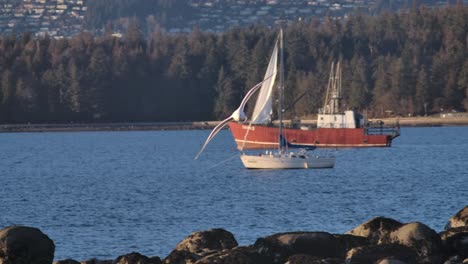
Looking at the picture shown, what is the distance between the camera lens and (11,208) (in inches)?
1960

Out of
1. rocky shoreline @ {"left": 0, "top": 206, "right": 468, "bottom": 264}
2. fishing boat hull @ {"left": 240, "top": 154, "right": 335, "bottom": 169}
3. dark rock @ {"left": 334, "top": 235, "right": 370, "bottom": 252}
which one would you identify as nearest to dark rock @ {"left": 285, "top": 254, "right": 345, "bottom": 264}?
rocky shoreline @ {"left": 0, "top": 206, "right": 468, "bottom": 264}

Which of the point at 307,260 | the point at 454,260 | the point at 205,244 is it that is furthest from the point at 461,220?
the point at 307,260

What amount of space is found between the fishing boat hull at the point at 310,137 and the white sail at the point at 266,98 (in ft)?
6.74

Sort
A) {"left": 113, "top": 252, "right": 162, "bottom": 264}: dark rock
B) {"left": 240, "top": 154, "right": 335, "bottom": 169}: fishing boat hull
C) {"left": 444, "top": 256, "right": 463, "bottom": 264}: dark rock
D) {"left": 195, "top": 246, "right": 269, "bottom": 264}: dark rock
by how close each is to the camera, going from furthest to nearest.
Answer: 1. {"left": 240, "top": 154, "right": 335, "bottom": 169}: fishing boat hull
2. {"left": 113, "top": 252, "right": 162, "bottom": 264}: dark rock
3. {"left": 444, "top": 256, "right": 463, "bottom": 264}: dark rock
4. {"left": 195, "top": 246, "right": 269, "bottom": 264}: dark rock

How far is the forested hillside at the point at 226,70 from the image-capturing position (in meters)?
159

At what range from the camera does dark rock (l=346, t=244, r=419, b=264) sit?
984 inches

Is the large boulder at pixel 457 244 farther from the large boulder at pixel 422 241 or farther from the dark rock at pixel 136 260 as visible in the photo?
the dark rock at pixel 136 260

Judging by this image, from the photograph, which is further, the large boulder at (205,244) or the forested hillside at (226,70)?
the forested hillside at (226,70)

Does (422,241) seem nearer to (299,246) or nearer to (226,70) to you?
(299,246)

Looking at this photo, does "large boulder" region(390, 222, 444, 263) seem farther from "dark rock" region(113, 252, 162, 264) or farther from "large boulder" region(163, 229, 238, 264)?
"dark rock" region(113, 252, 162, 264)

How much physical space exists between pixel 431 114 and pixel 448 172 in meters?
92.0

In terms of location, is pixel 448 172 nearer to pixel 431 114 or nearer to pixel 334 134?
pixel 334 134

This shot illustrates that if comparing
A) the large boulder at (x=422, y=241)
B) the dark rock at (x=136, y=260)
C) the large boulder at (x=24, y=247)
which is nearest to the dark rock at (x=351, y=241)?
the large boulder at (x=422, y=241)

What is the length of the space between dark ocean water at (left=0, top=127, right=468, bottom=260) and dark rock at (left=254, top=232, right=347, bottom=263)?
8.68 metres
